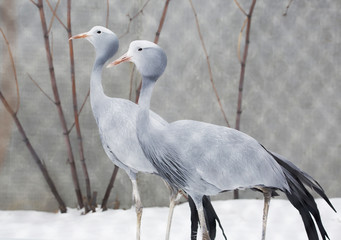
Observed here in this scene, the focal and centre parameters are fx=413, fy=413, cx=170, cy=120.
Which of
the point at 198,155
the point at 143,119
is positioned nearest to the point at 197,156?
the point at 198,155

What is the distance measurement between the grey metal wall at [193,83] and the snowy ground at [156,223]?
83 millimetres

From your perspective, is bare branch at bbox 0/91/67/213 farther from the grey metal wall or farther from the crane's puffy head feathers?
the crane's puffy head feathers

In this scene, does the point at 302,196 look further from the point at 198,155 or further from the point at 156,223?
the point at 156,223

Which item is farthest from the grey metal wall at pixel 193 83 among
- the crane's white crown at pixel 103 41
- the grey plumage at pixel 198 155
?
the grey plumage at pixel 198 155

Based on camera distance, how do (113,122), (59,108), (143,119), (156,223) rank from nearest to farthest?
(143,119) < (113,122) < (156,223) < (59,108)

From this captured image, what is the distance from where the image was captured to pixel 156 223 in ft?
4.20

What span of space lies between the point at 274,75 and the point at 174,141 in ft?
2.21

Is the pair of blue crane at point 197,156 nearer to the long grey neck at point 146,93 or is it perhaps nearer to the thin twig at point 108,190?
the long grey neck at point 146,93

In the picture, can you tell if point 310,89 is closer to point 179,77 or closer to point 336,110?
point 336,110

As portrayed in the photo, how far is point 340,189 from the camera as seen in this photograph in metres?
1.42

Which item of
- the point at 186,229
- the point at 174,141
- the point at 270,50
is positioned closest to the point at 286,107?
the point at 270,50

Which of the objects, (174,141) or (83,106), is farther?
(83,106)

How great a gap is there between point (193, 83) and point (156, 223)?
487 millimetres

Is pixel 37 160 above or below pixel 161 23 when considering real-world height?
below
